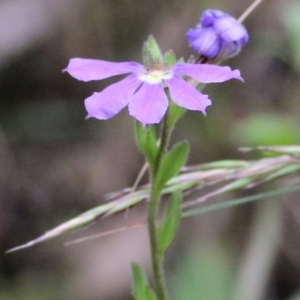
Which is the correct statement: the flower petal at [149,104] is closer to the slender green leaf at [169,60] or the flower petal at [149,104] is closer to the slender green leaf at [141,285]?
the slender green leaf at [169,60]

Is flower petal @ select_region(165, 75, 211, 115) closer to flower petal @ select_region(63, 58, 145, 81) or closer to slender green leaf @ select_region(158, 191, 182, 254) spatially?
flower petal @ select_region(63, 58, 145, 81)

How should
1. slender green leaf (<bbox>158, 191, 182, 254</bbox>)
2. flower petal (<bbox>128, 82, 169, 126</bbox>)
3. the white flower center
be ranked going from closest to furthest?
1. flower petal (<bbox>128, 82, 169, 126</bbox>)
2. the white flower center
3. slender green leaf (<bbox>158, 191, 182, 254</bbox>)

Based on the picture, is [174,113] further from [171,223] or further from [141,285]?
[141,285]

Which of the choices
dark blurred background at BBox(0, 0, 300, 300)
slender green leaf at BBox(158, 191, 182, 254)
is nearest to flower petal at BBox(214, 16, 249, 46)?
slender green leaf at BBox(158, 191, 182, 254)

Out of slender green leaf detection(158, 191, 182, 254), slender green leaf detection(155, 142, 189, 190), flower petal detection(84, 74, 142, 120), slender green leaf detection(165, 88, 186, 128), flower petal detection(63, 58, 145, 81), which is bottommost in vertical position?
slender green leaf detection(158, 191, 182, 254)

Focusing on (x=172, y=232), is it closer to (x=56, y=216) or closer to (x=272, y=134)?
(x=272, y=134)

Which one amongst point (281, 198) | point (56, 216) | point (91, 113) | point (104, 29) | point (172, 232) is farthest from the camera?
point (104, 29)

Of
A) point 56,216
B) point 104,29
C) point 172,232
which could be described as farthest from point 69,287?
point 172,232
